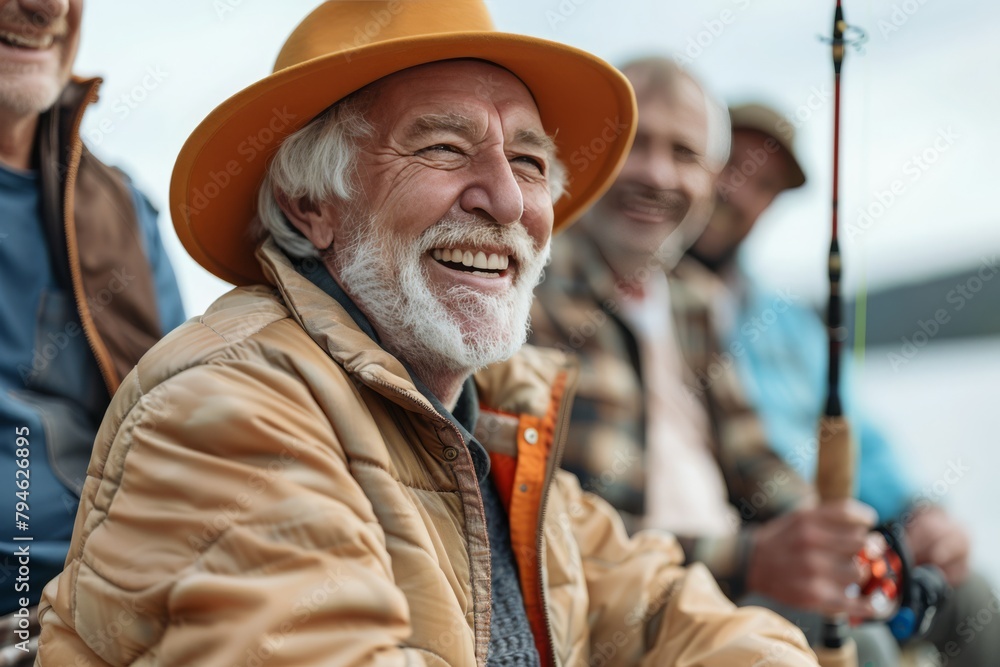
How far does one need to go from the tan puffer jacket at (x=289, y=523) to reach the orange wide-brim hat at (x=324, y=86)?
0.22m

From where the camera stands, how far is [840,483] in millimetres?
2402

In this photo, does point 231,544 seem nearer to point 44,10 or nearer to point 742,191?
point 44,10

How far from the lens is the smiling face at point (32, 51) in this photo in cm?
207

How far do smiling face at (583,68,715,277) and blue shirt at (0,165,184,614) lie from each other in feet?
5.05

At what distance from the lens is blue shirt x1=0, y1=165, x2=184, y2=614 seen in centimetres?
195

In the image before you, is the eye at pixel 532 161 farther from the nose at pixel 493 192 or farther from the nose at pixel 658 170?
the nose at pixel 658 170

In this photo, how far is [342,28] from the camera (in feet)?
5.87

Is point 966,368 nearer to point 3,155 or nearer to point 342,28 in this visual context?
point 342,28

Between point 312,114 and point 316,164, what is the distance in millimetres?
90

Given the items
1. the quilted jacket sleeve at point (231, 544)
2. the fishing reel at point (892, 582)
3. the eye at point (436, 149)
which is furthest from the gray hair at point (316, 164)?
the fishing reel at point (892, 582)

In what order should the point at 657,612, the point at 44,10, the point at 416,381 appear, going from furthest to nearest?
the point at 44,10, the point at 657,612, the point at 416,381

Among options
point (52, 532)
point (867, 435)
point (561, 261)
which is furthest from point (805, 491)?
point (52, 532)

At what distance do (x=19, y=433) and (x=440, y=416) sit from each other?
942mm

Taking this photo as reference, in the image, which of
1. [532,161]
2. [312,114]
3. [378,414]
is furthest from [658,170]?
[378,414]
